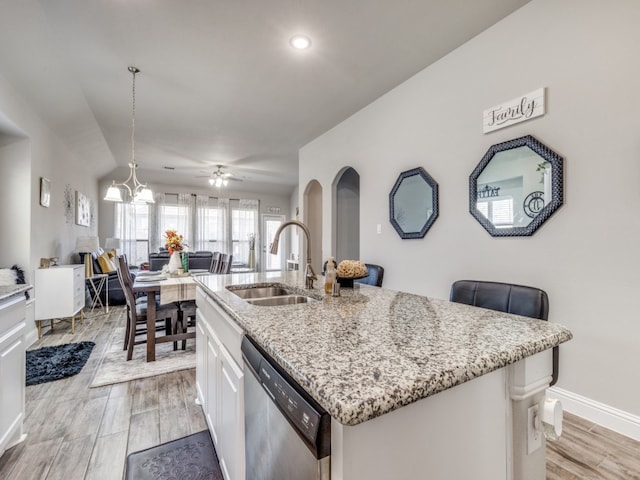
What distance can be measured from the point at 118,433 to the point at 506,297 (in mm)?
2341

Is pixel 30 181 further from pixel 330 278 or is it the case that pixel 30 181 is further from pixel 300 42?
pixel 330 278

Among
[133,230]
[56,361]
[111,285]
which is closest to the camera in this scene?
[56,361]

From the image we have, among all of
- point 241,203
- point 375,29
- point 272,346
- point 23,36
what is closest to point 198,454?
point 272,346

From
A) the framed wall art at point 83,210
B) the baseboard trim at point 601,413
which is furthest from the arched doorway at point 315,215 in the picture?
the framed wall art at point 83,210

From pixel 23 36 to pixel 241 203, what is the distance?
251 inches

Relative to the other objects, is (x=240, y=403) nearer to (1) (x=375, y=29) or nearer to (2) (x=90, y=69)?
(1) (x=375, y=29)

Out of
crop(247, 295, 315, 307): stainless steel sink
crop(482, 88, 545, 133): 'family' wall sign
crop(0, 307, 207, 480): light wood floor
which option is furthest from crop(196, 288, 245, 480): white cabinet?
crop(482, 88, 545, 133): 'family' wall sign

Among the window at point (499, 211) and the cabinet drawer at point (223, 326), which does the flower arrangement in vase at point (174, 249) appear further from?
the window at point (499, 211)

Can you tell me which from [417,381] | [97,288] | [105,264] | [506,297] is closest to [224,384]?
[417,381]

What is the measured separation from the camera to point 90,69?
113 inches

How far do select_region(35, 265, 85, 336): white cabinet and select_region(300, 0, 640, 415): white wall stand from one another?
421cm

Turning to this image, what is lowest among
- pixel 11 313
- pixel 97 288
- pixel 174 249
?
pixel 97 288

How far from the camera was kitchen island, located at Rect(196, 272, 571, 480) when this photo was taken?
0.55 meters

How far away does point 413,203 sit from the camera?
9.95 ft
